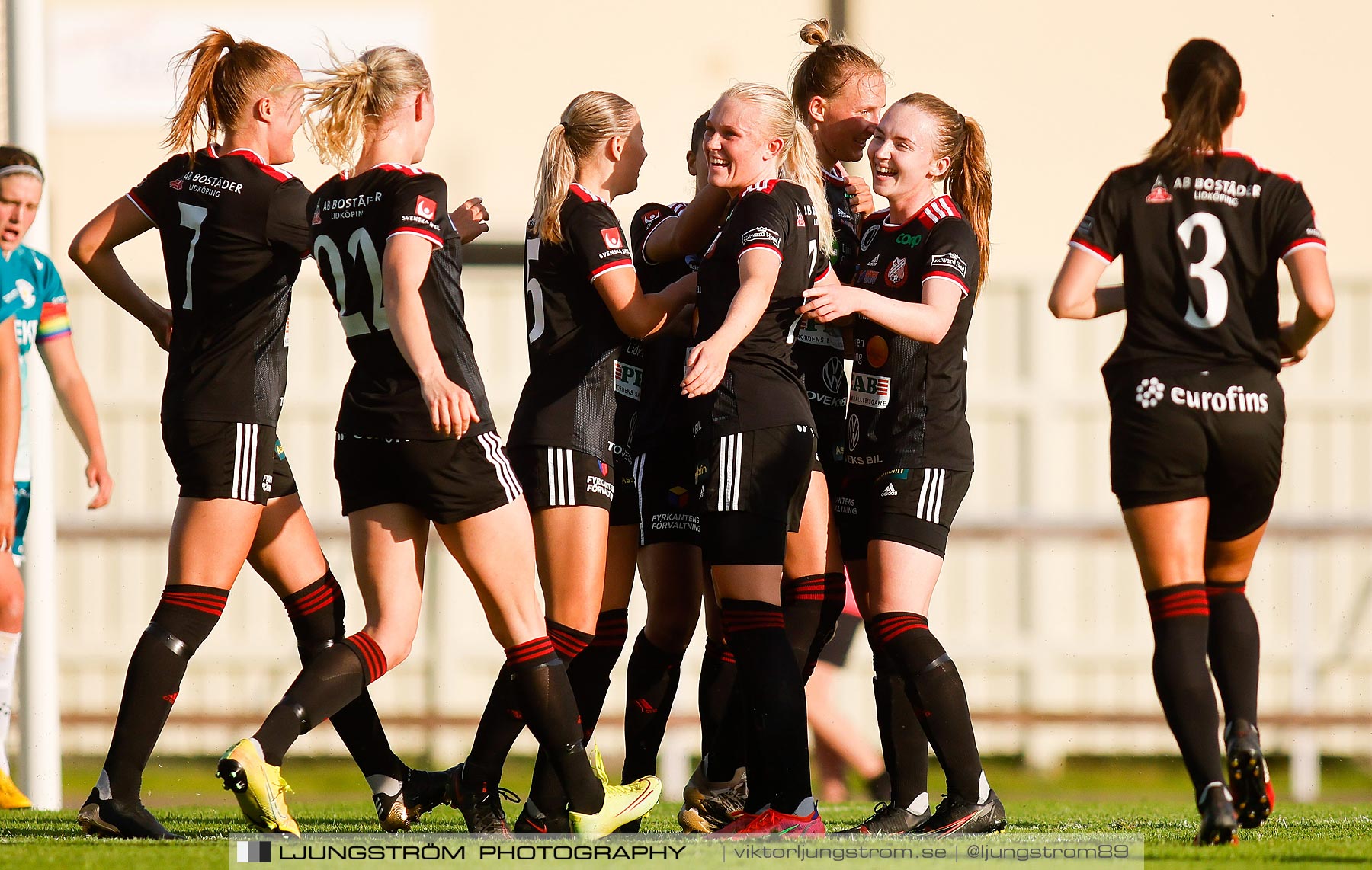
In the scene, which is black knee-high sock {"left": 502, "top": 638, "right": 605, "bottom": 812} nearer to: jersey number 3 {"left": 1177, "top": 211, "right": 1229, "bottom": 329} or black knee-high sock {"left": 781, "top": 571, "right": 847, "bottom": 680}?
black knee-high sock {"left": 781, "top": 571, "right": 847, "bottom": 680}

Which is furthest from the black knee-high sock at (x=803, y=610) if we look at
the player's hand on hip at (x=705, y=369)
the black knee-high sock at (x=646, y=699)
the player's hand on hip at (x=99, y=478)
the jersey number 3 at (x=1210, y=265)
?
the player's hand on hip at (x=99, y=478)

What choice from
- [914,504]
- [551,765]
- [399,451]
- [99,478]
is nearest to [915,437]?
[914,504]

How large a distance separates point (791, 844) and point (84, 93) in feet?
26.4

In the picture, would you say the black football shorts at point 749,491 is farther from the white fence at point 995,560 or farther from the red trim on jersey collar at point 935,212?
the white fence at point 995,560

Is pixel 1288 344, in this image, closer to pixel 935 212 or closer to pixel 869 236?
pixel 935 212

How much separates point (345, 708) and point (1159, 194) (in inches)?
105

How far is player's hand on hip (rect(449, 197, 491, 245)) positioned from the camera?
4625 mm

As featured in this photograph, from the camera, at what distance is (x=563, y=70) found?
10047 mm

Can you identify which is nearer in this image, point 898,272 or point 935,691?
point 935,691

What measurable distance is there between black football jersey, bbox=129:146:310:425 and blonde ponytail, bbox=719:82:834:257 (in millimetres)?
1309

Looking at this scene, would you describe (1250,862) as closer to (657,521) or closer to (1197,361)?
(1197,361)

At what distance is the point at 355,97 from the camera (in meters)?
4.04

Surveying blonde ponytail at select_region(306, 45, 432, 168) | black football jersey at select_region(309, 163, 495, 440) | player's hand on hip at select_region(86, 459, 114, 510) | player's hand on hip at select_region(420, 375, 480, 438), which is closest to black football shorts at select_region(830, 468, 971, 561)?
black football jersey at select_region(309, 163, 495, 440)

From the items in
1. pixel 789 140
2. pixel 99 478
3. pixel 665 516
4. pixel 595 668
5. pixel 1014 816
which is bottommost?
pixel 1014 816
